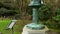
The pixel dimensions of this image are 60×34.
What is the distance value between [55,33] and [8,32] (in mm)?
2350

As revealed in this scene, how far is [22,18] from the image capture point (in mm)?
12547

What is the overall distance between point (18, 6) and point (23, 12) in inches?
36.4

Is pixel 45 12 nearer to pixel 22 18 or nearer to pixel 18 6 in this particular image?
pixel 22 18

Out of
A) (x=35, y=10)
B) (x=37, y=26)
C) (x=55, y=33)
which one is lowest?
(x=55, y=33)

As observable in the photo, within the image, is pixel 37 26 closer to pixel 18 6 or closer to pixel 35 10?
pixel 35 10

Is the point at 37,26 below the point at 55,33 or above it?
above

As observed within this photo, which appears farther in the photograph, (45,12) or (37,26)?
(45,12)

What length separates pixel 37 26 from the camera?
14.9ft

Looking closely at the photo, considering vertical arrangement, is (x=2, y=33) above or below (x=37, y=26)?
below

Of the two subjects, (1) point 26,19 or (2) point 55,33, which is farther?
(1) point 26,19

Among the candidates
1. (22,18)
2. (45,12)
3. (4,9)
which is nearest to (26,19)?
(22,18)

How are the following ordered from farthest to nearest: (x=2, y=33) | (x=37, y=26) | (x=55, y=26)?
1. (x=55, y=26)
2. (x=2, y=33)
3. (x=37, y=26)

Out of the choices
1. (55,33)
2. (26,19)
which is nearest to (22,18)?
(26,19)

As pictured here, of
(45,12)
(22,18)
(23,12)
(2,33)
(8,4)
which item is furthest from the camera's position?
(8,4)
